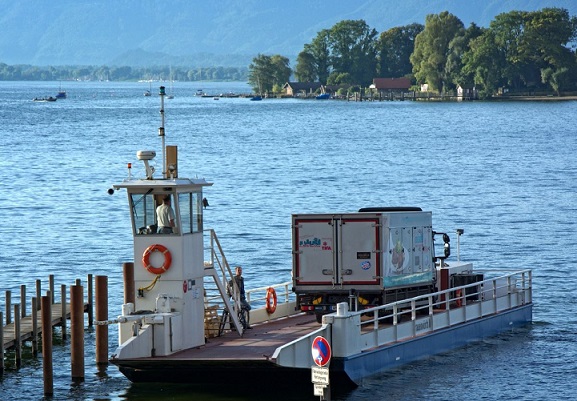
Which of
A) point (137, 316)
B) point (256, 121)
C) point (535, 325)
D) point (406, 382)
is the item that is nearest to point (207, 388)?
point (137, 316)

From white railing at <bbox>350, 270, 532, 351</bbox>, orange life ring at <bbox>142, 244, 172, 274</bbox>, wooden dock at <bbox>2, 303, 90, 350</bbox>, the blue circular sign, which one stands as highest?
orange life ring at <bbox>142, 244, 172, 274</bbox>

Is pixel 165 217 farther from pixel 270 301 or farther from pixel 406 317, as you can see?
pixel 406 317

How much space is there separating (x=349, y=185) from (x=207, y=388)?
205 feet

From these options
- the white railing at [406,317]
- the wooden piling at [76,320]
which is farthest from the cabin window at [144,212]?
the white railing at [406,317]

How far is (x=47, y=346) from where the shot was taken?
1129 inches

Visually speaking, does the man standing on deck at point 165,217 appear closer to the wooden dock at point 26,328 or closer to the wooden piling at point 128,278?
the wooden piling at point 128,278

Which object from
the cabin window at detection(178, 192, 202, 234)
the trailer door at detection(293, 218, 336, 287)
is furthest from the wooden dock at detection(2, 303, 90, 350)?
the trailer door at detection(293, 218, 336, 287)

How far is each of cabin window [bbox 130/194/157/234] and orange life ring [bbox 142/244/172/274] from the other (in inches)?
15.9

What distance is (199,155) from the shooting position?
12175 centimetres

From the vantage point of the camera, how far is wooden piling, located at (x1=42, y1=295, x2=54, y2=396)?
2877cm

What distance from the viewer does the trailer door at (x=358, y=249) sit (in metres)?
32.3

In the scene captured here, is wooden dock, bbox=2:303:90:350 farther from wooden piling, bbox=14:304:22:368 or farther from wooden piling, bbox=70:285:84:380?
wooden piling, bbox=70:285:84:380

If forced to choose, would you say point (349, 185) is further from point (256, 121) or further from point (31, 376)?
point (256, 121)

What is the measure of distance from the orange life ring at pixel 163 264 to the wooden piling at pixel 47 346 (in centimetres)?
235
